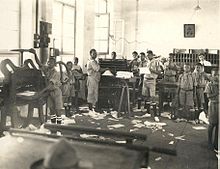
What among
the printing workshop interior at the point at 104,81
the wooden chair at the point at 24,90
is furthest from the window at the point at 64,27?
the wooden chair at the point at 24,90

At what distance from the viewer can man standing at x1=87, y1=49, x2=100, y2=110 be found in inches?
122

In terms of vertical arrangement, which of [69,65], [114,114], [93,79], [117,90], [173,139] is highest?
[69,65]

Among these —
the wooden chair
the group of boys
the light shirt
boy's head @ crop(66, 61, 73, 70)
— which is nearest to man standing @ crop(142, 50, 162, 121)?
the group of boys

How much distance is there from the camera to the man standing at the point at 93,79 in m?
3.09

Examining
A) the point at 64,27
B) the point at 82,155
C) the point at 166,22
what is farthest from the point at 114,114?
the point at 82,155

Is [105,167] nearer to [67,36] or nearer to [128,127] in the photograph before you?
[128,127]

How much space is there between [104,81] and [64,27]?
2.11ft

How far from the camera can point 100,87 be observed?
3234 mm

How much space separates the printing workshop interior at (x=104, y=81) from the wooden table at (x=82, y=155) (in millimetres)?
864

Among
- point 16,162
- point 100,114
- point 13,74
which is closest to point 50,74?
point 13,74

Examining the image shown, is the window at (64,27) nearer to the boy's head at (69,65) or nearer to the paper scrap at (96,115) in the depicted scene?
the boy's head at (69,65)

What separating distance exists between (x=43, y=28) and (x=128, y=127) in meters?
1.20

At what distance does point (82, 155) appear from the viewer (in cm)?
136

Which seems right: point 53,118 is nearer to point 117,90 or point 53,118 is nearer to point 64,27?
point 117,90
